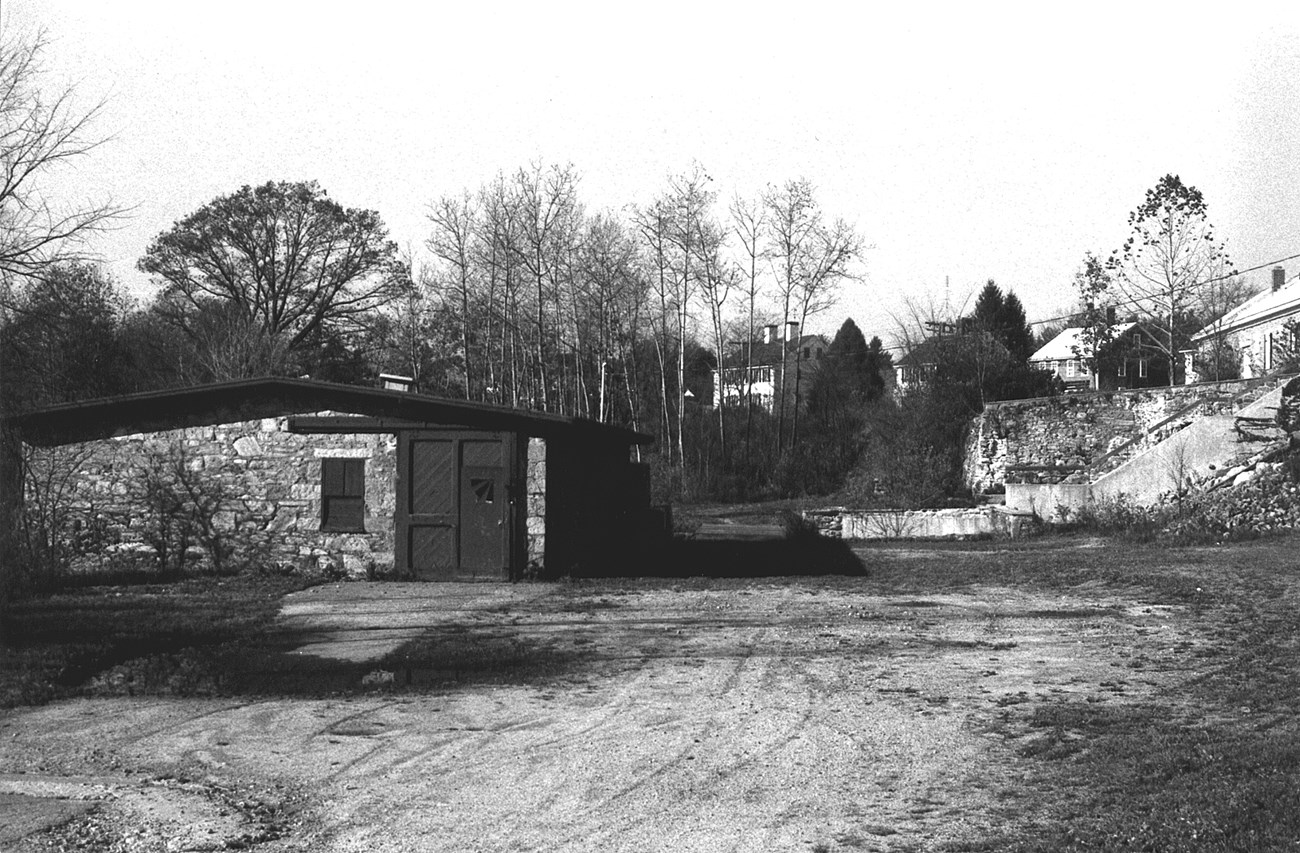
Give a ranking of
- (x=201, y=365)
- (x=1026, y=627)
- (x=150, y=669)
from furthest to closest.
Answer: (x=201, y=365) → (x=1026, y=627) → (x=150, y=669)

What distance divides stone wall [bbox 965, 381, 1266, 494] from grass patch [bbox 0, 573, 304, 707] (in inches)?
806

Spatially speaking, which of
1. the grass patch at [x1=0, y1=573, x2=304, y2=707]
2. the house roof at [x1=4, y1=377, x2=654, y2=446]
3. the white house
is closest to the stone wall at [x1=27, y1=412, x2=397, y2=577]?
the house roof at [x1=4, y1=377, x2=654, y2=446]

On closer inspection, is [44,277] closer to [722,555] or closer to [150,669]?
[722,555]

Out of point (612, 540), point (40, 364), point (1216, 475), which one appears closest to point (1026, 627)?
point (612, 540)

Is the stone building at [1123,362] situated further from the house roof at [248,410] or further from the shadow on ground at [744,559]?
the house roof at [248,410]

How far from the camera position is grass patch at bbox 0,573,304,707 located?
9672 millimetres

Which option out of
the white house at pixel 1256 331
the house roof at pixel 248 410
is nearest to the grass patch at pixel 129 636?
the house roof at pixel 248 410

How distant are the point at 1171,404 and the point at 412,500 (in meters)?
21.6

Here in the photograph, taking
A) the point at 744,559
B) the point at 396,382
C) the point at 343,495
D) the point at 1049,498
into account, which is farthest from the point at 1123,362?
the point at 343,495

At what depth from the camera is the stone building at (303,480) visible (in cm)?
1745

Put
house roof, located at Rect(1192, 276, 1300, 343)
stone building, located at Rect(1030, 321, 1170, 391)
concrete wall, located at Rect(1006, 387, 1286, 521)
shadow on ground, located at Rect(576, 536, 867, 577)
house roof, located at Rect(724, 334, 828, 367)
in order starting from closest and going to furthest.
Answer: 1. shadow on ground, located at Rect(576, 536, 867, 577)
2. concrete wall, located at Rect(1006, 387, 1286, 521)
3. house roof, located at Rect(1192, 276, 1300, 343)
4. stone building, located at Rect(1030, 321, 1170, 391)
5. house roof, located at Rect(724, 334, 828, 367)

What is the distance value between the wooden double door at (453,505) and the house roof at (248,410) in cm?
34

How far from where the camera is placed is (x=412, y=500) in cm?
1753

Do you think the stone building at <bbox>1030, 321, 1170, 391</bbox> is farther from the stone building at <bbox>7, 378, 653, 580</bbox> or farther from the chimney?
the stone building at <bbox>7, 378, 653, 580</bbox>
